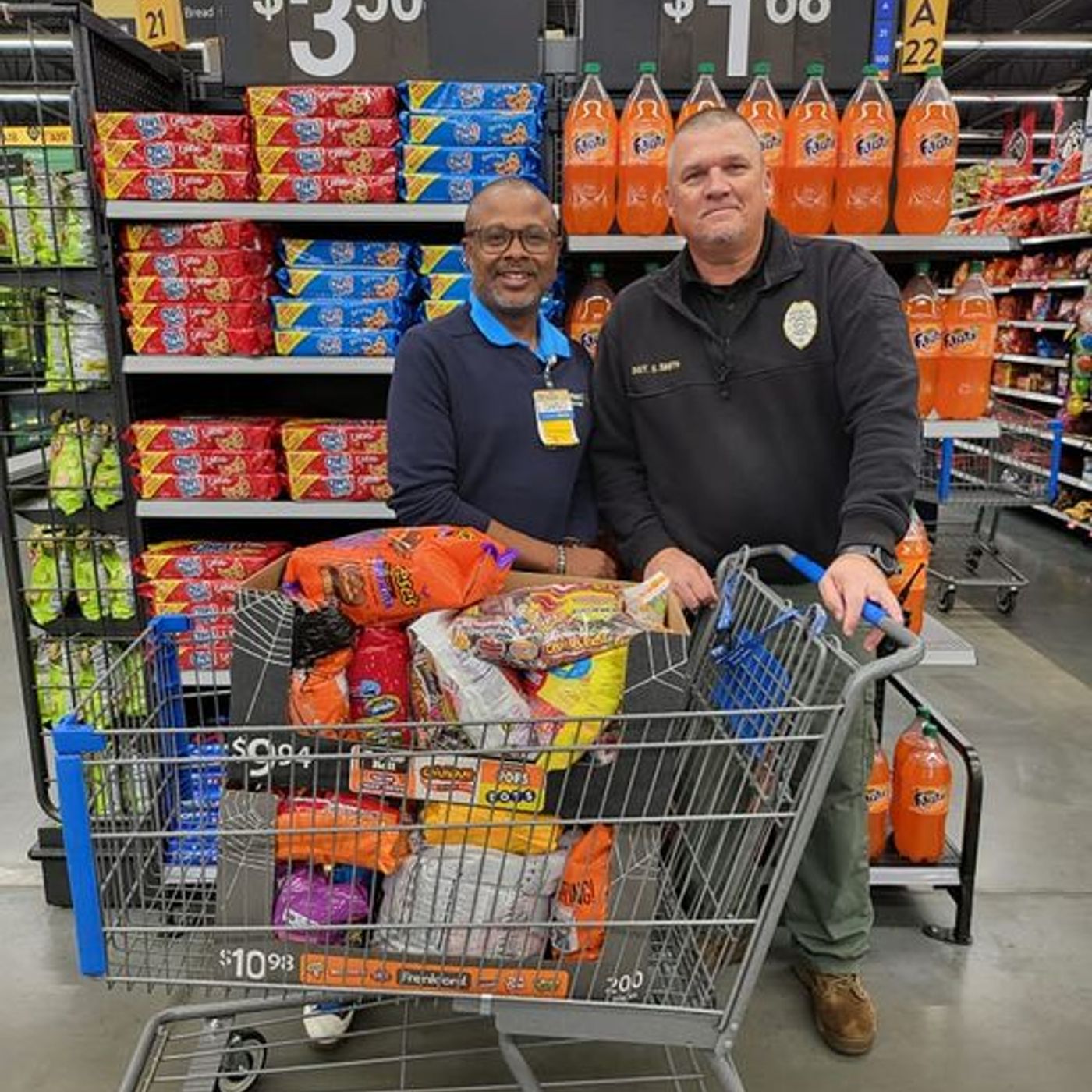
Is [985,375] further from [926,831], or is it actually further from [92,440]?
[92,440]

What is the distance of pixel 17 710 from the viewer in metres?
4.38

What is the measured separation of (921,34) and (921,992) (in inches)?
105

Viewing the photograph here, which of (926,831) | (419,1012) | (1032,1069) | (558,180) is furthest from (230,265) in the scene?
(1032,1069)

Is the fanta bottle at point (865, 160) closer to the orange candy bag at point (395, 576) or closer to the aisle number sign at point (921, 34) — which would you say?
the aisle number sign at point (921, 34)

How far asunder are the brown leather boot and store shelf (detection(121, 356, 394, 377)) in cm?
185

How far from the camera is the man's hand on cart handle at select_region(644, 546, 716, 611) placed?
183 centimetres

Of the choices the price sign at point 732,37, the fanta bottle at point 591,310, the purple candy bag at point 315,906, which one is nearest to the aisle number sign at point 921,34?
the price sign at point 732,37

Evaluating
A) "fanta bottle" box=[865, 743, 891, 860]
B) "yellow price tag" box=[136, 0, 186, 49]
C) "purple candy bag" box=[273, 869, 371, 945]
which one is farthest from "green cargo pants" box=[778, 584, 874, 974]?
"yellow price tag" box=[136, 0, 186, 49]

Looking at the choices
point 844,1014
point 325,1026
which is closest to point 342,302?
point 325,1026

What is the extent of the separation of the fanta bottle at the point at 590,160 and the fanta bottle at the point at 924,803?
5.34 ft

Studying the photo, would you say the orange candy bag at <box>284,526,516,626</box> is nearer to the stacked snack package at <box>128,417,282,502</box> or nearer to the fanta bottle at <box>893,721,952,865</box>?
the stacked snack package at <box>128,417,282,502</box>

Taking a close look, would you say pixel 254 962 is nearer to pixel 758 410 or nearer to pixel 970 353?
pixel 758 410

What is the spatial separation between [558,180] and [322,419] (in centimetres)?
98

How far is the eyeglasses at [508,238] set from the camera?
2000mm
